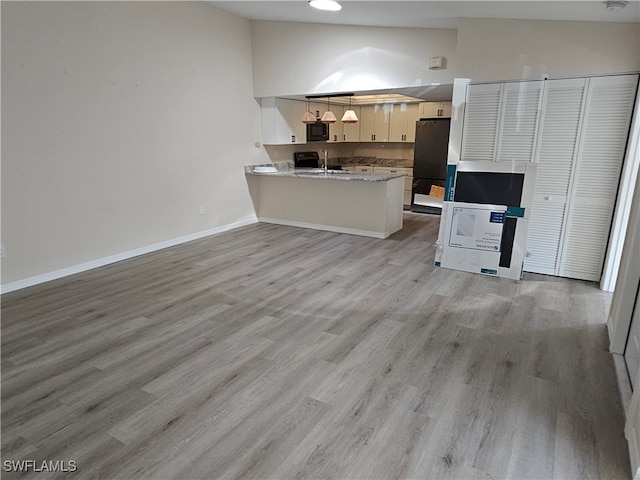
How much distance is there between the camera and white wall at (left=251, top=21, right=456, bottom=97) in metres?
4.80

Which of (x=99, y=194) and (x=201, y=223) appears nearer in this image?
(x=99, y=194)

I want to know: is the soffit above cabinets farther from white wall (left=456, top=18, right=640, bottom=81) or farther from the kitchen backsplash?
the kitchen backsplash

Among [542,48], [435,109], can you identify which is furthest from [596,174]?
[435,109]

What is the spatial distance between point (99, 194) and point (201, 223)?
1552 mm

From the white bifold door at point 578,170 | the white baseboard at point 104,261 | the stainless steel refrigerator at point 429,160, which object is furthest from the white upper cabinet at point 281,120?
the white bifold door at point 578,170

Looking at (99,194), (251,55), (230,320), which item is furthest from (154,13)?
(230,320)

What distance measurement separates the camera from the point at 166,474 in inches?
66.4

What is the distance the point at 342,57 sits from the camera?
536cm

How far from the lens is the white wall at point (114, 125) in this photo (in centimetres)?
363

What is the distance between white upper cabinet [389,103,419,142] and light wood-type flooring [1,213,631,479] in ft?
14.7

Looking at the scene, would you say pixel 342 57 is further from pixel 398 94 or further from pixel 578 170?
pixel 578 170

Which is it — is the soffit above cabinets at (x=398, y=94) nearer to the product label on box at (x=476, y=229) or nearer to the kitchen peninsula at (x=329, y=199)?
the kitchen peninsula at (x=329, y=199)

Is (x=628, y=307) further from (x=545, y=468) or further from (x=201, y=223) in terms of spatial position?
(x=201, y=223)
